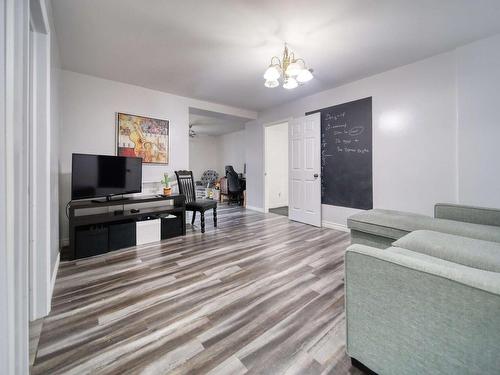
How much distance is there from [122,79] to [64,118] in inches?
39.1

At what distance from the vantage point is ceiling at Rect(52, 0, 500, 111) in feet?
6.27

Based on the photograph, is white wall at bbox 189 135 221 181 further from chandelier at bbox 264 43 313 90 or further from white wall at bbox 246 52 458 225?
chandelier at bbox 264 43 313 90

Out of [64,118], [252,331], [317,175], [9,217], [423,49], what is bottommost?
[252,331]

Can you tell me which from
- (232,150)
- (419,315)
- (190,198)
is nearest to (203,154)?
(232,150)

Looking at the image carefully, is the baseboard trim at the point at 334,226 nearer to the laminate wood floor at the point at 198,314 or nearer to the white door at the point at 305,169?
the white door at the point at 305,169

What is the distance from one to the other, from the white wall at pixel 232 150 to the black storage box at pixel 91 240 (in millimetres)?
5662

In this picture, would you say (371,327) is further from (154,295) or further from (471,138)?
(471,138)

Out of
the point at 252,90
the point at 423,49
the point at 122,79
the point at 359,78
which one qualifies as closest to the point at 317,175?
the point at 359,78

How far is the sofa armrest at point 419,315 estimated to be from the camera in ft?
2.44

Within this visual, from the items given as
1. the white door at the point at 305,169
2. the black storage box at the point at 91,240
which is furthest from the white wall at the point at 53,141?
the white door at the point at 305,169

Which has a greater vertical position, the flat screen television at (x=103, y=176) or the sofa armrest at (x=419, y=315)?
the flat screen television at (x=103, y=176)

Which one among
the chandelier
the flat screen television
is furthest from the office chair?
the chandelier

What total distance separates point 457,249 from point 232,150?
25.3 feet

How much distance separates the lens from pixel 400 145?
3111 millimetres
